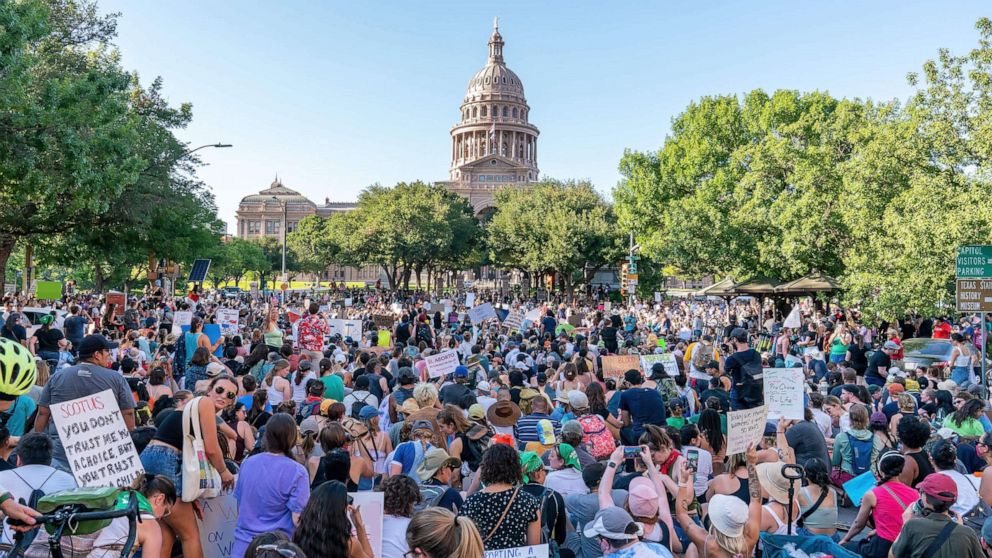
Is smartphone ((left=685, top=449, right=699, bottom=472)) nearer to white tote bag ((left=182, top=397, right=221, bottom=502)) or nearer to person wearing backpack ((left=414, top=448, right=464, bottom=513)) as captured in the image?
person wearing backpack ((left=414, top=448, right=464, bottom=513))

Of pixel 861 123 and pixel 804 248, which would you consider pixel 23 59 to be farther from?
pixel 861 123

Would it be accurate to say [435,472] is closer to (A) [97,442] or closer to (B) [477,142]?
(A) [97,442]

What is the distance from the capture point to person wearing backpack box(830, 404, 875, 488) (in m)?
7.30

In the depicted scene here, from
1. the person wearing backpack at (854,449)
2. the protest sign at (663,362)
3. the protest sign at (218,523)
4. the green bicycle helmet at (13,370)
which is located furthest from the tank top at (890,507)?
the protest sign at (663,362)

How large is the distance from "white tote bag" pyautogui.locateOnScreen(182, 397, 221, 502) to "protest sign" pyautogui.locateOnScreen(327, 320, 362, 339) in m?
12.4

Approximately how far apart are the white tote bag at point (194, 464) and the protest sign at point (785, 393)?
587 cm

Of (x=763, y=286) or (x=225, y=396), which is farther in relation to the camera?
(x=763, y=286)

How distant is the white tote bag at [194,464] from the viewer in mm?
4648

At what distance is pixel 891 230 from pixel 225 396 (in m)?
19.7

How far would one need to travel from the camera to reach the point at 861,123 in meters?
27.9

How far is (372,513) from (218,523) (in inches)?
51.8

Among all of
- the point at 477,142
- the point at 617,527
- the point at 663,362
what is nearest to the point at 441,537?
the point at 617,527

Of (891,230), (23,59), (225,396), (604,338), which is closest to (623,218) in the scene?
(891,230)

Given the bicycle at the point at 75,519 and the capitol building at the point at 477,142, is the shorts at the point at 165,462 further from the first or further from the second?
the capitol building at the point at 477,142
